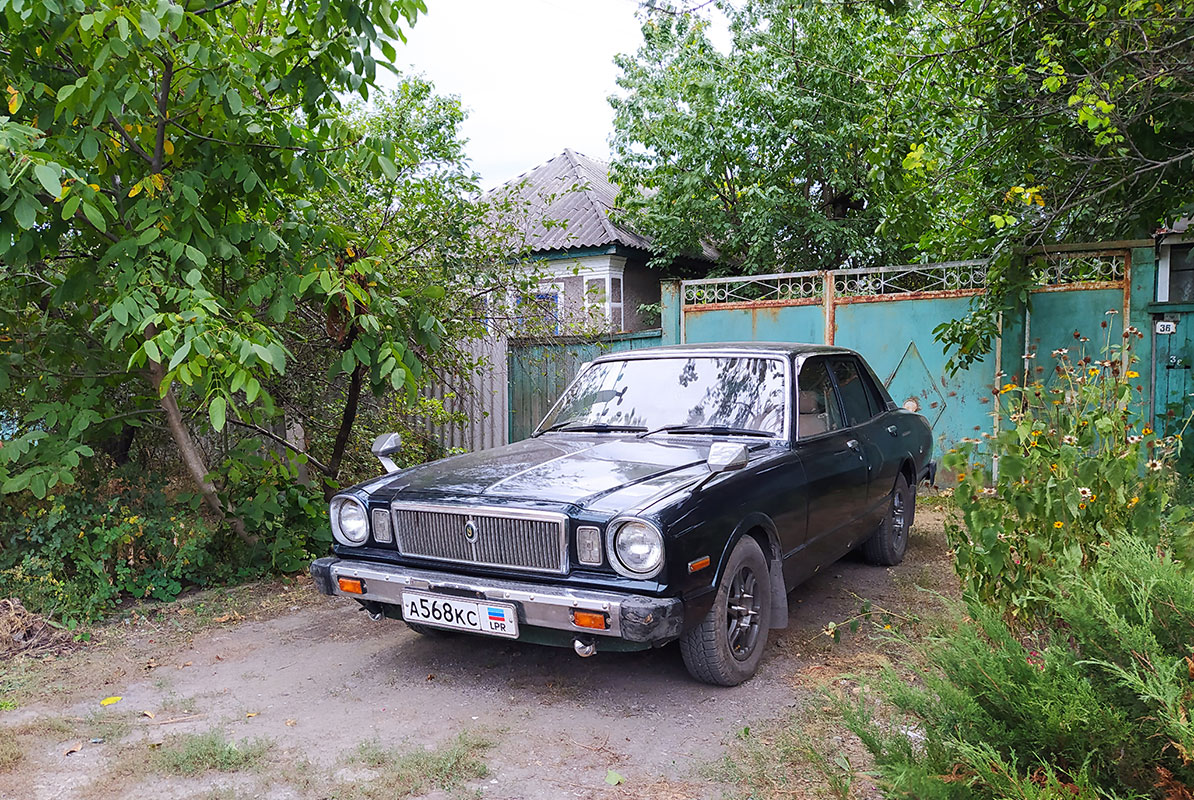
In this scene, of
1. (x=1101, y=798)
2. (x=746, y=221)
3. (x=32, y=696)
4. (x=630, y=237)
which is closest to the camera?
(x=1101, y=798)

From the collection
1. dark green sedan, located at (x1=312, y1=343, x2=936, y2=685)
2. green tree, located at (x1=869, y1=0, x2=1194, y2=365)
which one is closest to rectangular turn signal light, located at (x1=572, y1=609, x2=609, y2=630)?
dark green sedan, located at (x1=312, y1=343, x2=936, y2=685)

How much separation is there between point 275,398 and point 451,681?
332 centimetres

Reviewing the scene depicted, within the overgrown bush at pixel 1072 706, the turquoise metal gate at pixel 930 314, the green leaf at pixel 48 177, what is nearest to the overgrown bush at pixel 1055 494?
the overgrown bush at pixel 1072 706

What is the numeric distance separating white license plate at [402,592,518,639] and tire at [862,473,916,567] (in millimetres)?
3261

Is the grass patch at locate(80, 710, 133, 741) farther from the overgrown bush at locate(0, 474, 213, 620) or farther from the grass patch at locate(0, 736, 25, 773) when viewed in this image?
the overgrown bush at locate(0, 474, 213, 620)

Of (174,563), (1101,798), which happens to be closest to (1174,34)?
(1101,798)

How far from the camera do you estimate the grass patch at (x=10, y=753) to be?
3.34m

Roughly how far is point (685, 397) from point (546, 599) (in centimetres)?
167

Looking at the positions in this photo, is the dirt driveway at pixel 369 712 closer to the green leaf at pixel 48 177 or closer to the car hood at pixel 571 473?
the car hood at pixel 571 473

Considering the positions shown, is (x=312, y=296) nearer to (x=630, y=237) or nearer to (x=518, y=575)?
(x=518, y=575)

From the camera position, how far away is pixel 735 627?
4.02 meters

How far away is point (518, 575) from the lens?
3.74 metres

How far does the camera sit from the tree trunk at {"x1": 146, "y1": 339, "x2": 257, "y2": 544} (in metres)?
5.44

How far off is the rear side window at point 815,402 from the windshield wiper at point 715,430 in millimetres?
234
